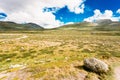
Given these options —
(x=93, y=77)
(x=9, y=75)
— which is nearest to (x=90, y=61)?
(x=93, y=77)

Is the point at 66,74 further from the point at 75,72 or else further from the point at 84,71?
the point at 84,71

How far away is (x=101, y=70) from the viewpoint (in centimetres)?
2694

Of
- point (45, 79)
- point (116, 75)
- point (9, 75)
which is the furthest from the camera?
point (9, 75)

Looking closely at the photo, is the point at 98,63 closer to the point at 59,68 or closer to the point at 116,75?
the point at 116,75

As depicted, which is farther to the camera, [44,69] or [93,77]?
[44,69]

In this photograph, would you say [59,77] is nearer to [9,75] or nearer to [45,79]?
[45,79]

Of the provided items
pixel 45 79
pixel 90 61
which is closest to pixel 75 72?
pixel 90 61

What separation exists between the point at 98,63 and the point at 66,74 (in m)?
5.84

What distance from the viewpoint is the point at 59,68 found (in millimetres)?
27859

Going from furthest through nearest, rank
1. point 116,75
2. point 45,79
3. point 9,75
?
point 9,75
point 116,75
point 45,79

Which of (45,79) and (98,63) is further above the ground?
(98,63)

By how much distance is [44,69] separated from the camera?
27.7 meters

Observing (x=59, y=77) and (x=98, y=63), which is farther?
(x=98, y=63)

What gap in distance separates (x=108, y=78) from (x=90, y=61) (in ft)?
13.8
